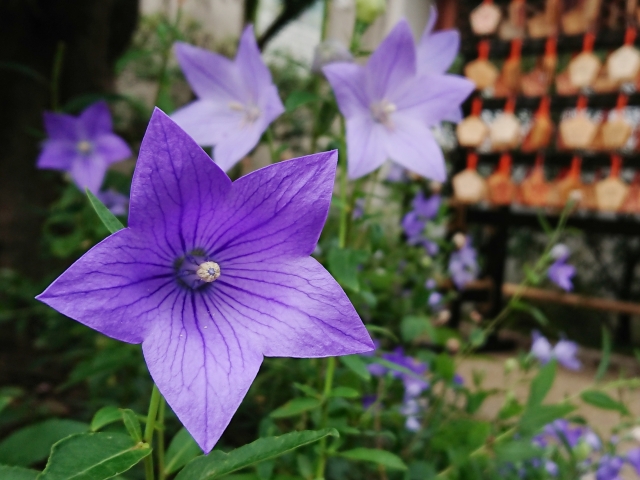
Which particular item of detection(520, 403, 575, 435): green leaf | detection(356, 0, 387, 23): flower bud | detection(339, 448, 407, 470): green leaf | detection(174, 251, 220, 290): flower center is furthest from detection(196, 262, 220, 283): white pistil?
detection(520, 403, 575, 435): green leaf

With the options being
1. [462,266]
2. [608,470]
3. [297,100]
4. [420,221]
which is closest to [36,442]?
[297,100]

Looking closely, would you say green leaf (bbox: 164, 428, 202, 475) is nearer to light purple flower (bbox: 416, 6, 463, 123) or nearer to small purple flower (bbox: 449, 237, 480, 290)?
light purple flower (bbox: 416, 6, 463, 123)

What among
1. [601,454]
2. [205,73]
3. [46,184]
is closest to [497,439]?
[601,454]

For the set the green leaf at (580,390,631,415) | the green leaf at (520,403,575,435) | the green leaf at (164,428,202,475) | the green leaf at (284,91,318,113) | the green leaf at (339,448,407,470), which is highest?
the green leaf at (284,91,318,113)

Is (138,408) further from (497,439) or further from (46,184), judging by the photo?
(46,184)

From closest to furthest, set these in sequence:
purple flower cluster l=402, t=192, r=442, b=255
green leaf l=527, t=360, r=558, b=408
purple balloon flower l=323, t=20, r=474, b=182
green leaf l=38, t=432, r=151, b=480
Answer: green leaf l=38, t=432, r=151, b=480, purple balloon flower l=323, t=20, r=474, b=182, green leaf l=527, t=360, r=558, b=408, purple flower cluster l=402, t=192, r=442, b=255

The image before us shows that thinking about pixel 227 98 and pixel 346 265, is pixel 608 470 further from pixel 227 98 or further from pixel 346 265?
pixel 227 98

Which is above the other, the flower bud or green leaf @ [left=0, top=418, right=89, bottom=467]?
the flower bud
